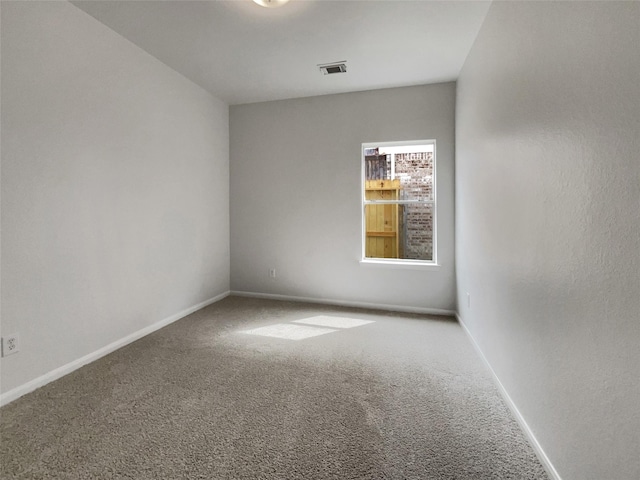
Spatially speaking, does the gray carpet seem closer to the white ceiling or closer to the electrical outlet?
the electrical outlet

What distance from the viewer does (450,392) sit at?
6.52 feet

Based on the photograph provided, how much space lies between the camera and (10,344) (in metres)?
1.89

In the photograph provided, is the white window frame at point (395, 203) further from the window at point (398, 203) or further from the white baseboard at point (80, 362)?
the white baseboard at point (80, 362)

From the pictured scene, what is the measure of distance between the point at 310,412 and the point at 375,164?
3.05m

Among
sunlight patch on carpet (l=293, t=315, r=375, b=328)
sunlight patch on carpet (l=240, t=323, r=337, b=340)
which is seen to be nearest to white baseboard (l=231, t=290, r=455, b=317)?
sunlight patch on carpet (l=293, t=315, r=375, b=328)

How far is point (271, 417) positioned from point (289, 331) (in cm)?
136

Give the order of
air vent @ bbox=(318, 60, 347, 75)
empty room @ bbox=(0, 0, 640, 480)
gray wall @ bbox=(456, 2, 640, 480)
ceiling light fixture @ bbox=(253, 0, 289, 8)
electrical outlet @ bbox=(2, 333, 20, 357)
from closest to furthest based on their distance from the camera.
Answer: gray wall @ bbox=(456, 2, 640, 480) → empty room @ bbox=(0, 0, 640, 480) → electrical outlet @ bbox=(2, 333, 20, 357) → ceiling light fixture @ bbox=(253, 0, 289, 8) → air vent @ bbox=(318, 60, 347, 75)

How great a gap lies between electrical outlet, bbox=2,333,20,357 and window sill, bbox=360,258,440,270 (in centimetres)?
319

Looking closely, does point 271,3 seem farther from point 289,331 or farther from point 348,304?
point 348,304

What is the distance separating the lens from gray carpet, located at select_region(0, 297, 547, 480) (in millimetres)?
1381

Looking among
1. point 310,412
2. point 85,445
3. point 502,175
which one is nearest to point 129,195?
point 85,445

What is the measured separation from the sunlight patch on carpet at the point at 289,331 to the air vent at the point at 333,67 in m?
2.76

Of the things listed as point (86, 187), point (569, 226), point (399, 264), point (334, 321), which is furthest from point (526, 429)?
point (86, 187)

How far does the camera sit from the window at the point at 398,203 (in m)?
3.77
